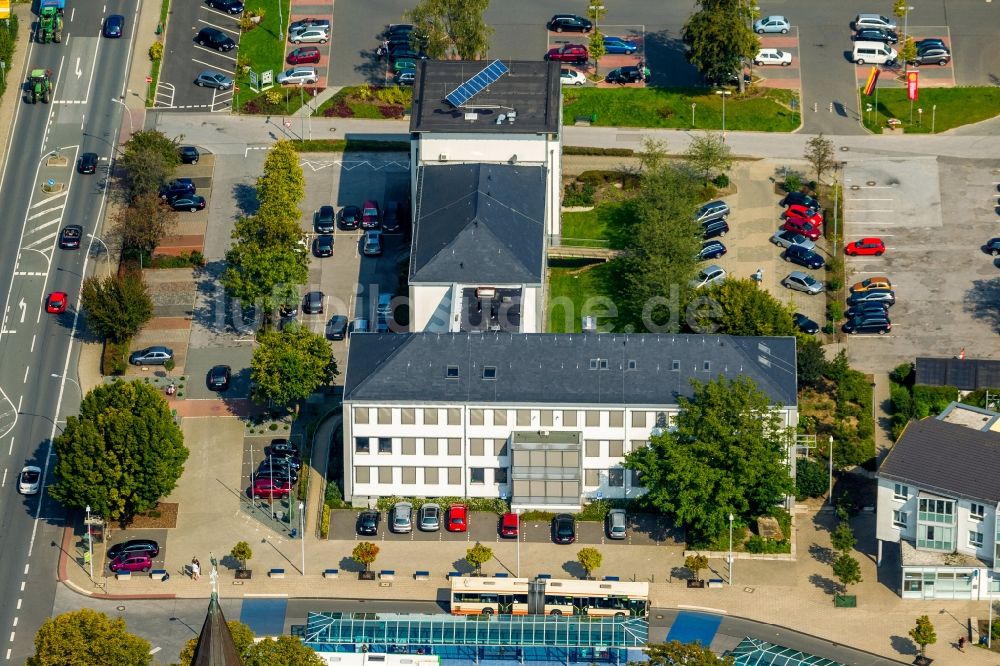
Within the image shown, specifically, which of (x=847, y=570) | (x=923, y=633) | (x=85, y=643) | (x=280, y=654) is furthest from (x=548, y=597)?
(x=85, y=643)

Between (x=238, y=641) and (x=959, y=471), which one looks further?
(x=959, y=471)

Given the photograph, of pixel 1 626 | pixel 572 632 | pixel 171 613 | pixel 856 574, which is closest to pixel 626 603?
pixel 572 632

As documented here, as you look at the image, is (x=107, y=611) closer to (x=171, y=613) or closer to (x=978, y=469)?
(x=171, y=613)

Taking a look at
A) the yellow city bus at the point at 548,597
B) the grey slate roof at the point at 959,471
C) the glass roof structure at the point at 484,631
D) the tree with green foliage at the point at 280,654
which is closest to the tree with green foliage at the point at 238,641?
the tree with green foliage at the point at 280,654

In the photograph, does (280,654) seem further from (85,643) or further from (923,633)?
(923,633)

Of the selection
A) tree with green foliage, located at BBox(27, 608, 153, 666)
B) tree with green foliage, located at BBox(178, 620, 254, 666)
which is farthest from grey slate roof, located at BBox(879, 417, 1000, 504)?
tree with green foliage, located at BBox(27, 608, 153, 666)

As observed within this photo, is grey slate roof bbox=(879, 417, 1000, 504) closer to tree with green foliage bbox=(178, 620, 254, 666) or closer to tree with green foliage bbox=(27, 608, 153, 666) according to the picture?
tree with green foliage bbox=(178, 620, 254, 666)
